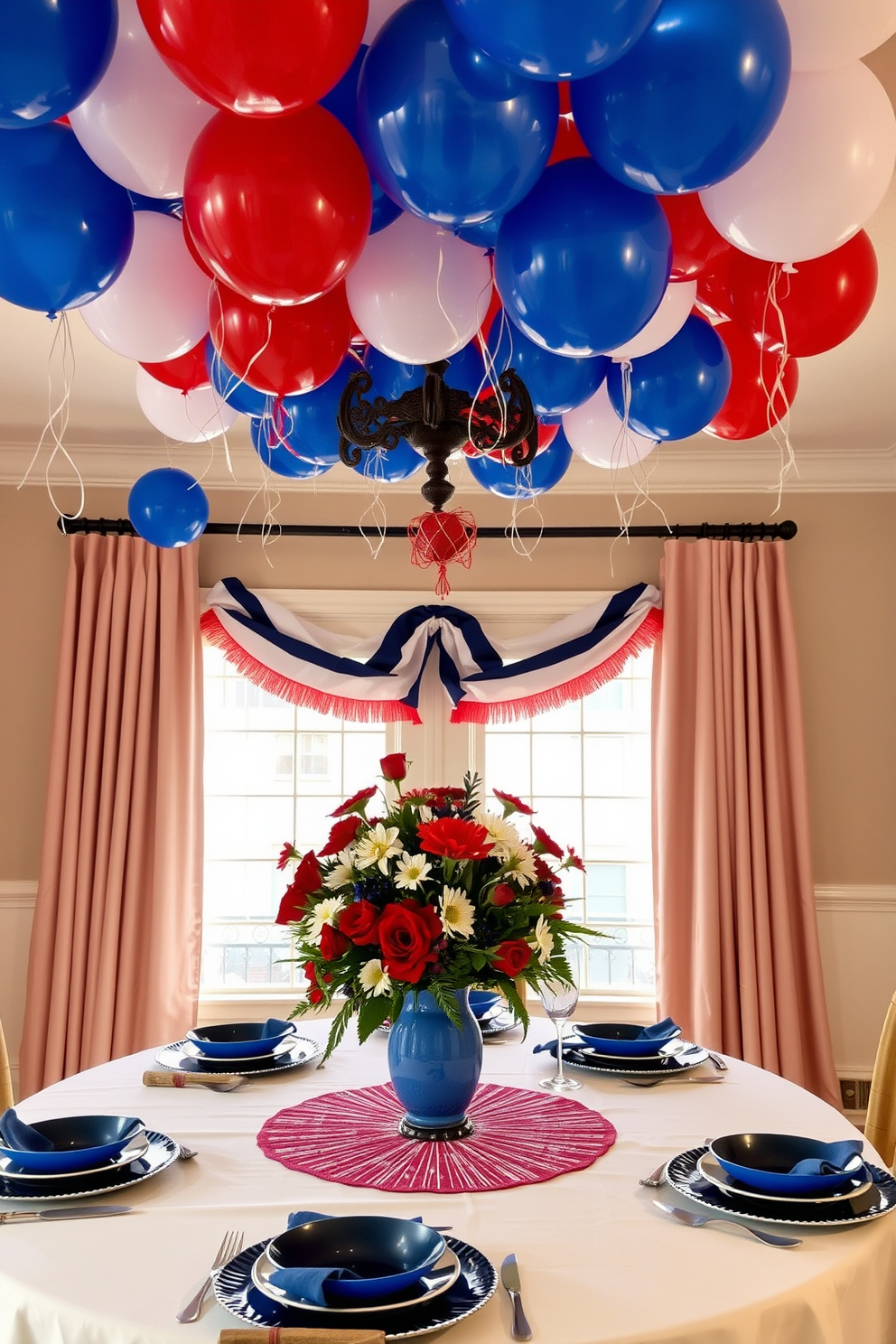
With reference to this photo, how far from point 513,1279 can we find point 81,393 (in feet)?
10.4

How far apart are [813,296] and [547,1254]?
1410 millimetres

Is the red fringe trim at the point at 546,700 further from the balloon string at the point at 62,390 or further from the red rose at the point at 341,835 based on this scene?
the red rose at the point at 341,835

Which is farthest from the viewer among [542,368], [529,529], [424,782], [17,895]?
[529,529]

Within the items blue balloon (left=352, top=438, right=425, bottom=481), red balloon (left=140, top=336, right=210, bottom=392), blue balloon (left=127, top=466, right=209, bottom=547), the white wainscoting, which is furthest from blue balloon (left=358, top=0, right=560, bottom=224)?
the white wainscoting

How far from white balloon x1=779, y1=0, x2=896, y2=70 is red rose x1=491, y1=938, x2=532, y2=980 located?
49.3 inches

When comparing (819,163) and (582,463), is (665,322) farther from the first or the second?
(582,463)

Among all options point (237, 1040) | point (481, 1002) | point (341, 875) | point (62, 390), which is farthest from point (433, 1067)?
point (62, 390)

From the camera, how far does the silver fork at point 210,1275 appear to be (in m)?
1.07

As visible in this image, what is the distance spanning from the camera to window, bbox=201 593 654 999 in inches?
162

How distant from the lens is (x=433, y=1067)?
1621 millimetres

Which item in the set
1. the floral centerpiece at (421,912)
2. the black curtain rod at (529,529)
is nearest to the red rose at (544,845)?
the floral centerpiece at (421,912)

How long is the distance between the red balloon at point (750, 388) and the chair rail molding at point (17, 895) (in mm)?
3076

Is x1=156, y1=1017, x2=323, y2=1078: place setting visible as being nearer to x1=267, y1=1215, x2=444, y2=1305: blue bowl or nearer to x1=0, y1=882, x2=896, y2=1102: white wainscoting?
x1=267, y1=1215, x2=444, y2=1305: blue bowl

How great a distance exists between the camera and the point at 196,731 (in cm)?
396
